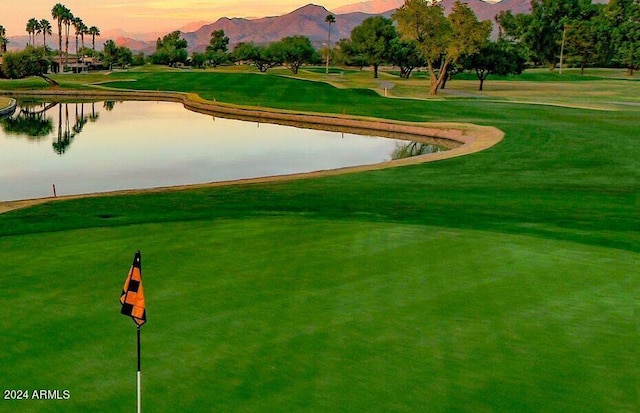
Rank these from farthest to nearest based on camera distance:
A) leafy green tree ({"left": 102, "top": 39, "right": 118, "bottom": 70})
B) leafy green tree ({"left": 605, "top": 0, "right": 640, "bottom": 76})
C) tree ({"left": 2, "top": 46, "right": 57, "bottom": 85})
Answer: leafy green tree ({"left": 102, "top": 39, "right": 118, "bottom": 70}) < leafy green tree ({"left": 605, "top": 0, "right": 640, "bottom": 76}) < tree ({"left": 2, "top": 46, "right": 57, "bottom": 85})

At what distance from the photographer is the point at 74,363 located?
25.4 ft

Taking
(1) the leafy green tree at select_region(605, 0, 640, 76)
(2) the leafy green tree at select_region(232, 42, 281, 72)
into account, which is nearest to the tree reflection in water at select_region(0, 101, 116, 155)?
(2) the leafy green tree at select_region(232, 42, 281, 72)

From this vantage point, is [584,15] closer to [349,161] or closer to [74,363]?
[349,161]

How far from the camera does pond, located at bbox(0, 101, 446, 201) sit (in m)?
34.2

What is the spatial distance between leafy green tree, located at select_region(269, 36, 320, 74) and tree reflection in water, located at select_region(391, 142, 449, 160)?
329ft

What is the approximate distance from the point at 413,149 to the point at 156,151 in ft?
53.7

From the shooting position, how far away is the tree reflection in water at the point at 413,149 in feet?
137

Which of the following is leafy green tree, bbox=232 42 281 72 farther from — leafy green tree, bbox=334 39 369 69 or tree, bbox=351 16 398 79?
tree, bbox=351 16 398 79

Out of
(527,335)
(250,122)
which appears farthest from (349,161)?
(527,335)

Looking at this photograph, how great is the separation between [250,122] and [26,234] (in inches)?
1765

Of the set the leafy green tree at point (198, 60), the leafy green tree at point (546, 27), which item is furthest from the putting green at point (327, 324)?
the leafy green tree at point (198, 60)

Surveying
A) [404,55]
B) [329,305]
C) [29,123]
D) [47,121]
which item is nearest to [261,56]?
[404,55]

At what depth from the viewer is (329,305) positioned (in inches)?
381

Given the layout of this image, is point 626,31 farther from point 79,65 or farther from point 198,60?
point 79,65
